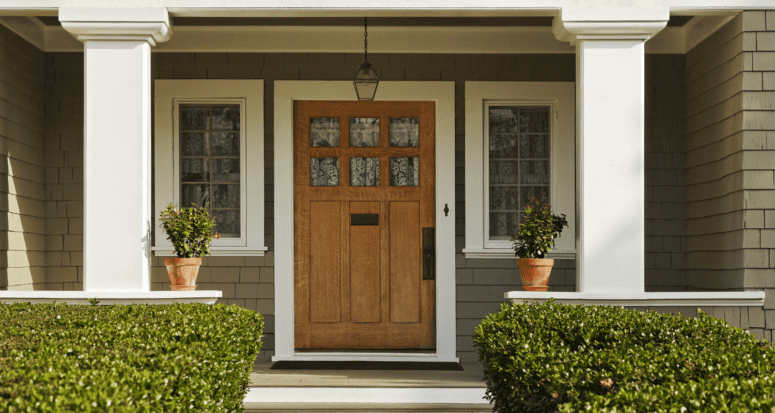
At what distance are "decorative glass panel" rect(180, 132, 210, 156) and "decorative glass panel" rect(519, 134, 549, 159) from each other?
2652mm

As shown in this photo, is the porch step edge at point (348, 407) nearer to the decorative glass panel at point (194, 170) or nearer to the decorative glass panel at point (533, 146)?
the decorative glass panel at point (194, 170)

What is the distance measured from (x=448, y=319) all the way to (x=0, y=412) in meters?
3.96

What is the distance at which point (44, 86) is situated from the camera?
218 inches

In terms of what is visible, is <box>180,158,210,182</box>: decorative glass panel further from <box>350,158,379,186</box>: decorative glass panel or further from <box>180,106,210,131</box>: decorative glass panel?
<box>350,158,379,186</box>: decorative glass panel

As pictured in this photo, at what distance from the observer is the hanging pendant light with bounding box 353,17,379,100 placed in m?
5.06

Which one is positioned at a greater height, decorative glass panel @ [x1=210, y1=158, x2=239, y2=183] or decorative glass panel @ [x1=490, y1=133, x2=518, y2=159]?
decorative glass panel @ [x1=490, y1=133, x2=518, y2=159]

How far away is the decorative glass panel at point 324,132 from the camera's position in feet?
18.6

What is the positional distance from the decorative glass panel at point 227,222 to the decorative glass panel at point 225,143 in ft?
1.60

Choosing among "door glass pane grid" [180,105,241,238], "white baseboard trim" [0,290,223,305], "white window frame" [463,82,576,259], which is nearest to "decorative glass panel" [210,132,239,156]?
"door glass pane grid" [180,105,241,238]

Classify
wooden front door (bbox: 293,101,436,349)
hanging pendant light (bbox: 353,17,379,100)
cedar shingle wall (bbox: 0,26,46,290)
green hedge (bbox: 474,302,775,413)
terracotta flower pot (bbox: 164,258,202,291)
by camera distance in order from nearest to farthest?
green hedge (bbox: 474,302,775,413)
terracotta flower pot (bbox: 164,258,202,291)
cedar shingle wall (bbox: 0,26,46,290)
hanging pendant light (bbox: 353,17,379,100)
wooden front door (bbox: 293,101,436,349)

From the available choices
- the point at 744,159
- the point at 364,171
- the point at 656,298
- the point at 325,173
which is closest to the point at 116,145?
the point at 325,173

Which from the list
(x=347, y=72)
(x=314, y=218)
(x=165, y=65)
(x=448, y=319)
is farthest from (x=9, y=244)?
(x=448, y=319)

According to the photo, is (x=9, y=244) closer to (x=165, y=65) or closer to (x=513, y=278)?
(x=165, y=65)

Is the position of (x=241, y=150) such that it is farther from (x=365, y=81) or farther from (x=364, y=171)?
(x=365, y=81)
